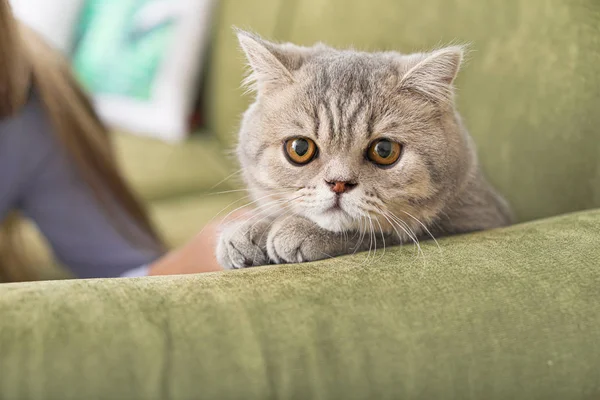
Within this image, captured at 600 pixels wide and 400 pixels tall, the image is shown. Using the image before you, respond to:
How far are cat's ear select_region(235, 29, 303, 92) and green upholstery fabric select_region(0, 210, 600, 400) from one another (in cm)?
37

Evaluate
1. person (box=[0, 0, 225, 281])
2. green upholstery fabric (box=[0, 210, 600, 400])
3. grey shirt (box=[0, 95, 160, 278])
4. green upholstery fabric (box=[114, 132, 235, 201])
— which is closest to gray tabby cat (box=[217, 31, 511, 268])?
green upholstery fabric (box=[0, 210, 600, 400])

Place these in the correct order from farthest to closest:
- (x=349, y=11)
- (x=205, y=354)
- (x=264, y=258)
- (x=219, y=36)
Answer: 1. (x=219, y=36)
2. (x=349, y=11)
3. (x=264, y=258)
4. (x=205, y=354)

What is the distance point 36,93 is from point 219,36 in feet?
2.23

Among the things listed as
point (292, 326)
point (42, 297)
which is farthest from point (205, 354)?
point (42, 297)

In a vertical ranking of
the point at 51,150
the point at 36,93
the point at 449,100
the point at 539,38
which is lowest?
the point at 51,150

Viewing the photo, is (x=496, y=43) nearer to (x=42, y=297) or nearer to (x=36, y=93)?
(x=42, y=297)

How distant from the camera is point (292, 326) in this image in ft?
2.33

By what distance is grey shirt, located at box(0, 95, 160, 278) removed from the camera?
5.24 feet

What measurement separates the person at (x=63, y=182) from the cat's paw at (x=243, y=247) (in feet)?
1.95

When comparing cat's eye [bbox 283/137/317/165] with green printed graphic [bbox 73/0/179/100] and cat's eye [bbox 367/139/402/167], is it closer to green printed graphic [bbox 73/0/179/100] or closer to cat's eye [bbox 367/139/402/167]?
cat's eye [bbox 367/139/402/167]

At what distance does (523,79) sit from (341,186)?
0.52 meters

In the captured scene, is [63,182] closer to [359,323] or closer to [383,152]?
[383,152]

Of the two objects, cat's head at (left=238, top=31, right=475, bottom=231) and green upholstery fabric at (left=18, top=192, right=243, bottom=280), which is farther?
green upholstery fabric at (left=18, top=192, right=243, bottom=280)

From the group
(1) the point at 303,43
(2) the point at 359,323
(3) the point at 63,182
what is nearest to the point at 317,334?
(2) the point at 359,323
